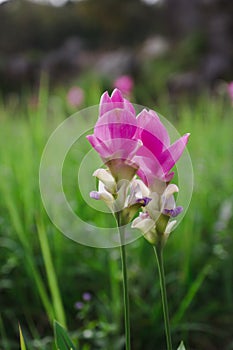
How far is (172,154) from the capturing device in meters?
0.48

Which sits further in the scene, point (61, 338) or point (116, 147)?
point (61, 338)

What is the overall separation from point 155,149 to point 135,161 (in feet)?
0.08

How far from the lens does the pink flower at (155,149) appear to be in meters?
0.48

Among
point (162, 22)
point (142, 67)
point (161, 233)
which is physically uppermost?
point (162, 22)

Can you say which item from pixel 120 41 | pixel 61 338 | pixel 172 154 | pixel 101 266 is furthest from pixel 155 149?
pixel 120 41

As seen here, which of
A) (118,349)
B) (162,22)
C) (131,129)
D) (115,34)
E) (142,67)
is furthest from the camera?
(115,34)

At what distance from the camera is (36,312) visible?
1128 millimetres

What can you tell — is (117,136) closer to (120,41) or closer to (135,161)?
(135,161)

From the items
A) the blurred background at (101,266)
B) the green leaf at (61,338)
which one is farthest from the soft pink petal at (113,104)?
the blurred background at (101,266)

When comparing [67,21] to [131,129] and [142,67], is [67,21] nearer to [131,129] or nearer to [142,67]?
[142,67]

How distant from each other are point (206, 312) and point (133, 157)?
763mm

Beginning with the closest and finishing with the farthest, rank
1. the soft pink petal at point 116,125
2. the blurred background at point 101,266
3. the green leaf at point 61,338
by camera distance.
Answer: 1. the soft pink petal at point 116,125
2. the green leaf at point 61,338
3. the blurred background at point 101,266

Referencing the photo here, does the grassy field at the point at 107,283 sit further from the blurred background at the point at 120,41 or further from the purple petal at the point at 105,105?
the blurred background at the point at 120,41

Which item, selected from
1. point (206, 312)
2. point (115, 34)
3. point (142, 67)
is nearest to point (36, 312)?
point (206, 312)
